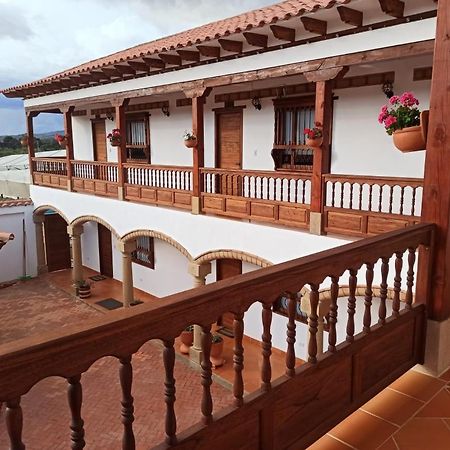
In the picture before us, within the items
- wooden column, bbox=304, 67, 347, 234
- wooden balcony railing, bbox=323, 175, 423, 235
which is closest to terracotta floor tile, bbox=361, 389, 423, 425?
wooden balcony railing, bbox=323, 175, 423, 235

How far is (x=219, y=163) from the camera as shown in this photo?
11.2 meters

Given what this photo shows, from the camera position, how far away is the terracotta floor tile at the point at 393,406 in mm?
2789

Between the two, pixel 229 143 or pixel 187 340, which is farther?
pixel 229 143

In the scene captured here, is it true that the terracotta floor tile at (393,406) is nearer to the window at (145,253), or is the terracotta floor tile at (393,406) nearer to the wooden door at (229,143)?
the wooden door at (229,143)

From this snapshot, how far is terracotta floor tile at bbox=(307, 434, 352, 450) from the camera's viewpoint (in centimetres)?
248

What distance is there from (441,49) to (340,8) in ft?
10.8

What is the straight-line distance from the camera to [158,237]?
10555mm

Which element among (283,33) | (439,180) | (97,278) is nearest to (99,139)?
(97,278)

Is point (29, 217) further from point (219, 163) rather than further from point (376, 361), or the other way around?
point (376, 361)

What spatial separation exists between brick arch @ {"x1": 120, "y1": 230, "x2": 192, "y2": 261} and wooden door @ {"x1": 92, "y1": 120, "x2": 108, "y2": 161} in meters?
4.83

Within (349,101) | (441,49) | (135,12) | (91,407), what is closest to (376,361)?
(441,49)

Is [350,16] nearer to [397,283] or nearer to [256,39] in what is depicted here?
[256,39]

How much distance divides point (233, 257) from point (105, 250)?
921 cm

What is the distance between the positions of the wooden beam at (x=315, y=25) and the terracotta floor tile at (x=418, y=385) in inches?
198
